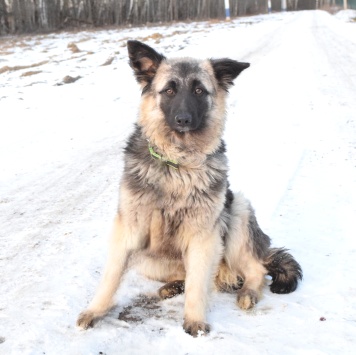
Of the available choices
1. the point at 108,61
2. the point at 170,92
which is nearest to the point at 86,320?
the point at 170,92

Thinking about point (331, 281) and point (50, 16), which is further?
point (50, 16)

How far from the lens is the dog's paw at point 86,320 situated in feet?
10.6

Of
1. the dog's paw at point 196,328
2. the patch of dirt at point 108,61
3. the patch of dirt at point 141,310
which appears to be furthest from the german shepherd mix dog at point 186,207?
the patch of dirt at point 108,61

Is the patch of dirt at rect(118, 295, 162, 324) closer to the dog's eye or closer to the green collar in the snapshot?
the green collar

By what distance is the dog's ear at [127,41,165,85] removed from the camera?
373 cm

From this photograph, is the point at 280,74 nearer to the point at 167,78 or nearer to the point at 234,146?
the point at 234,146

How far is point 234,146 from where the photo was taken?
7746 mm

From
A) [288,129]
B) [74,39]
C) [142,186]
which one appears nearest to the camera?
[142,186]

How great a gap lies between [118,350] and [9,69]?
15.3 metres

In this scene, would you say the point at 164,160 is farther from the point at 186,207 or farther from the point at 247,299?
the point at 247,299

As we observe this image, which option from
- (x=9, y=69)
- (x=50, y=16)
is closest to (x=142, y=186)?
(x=9, y=69)

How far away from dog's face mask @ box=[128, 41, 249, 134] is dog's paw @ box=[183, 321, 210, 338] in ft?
4.68

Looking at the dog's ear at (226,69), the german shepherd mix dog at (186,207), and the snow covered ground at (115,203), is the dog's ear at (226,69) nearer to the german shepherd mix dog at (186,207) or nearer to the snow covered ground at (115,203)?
the german shepherd mix dog at (186,207)

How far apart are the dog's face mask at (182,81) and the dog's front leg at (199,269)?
0.86 m
